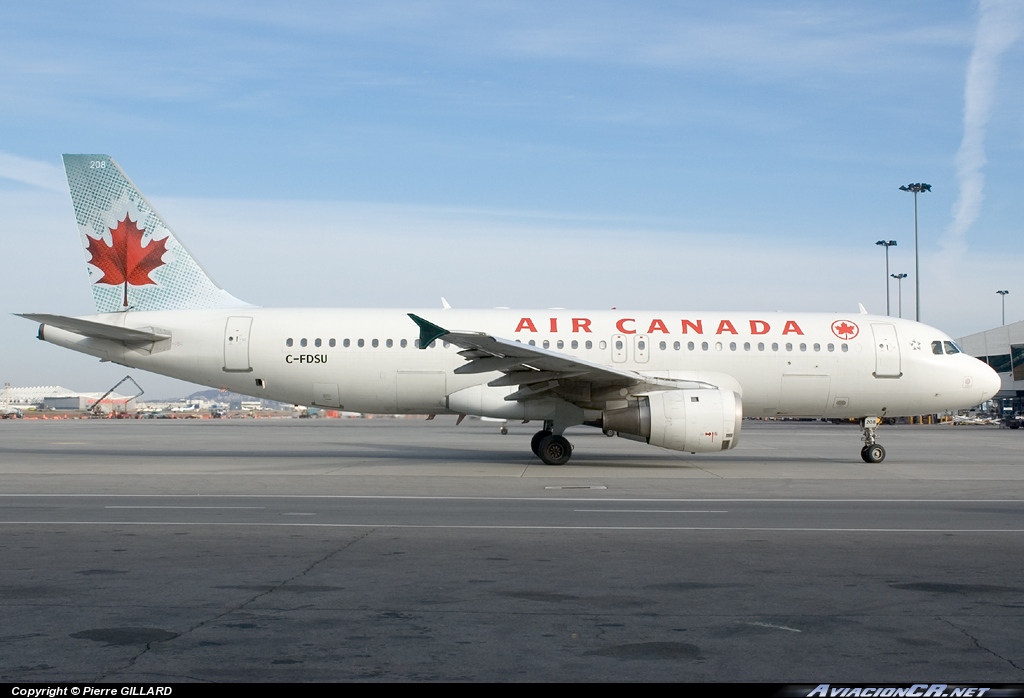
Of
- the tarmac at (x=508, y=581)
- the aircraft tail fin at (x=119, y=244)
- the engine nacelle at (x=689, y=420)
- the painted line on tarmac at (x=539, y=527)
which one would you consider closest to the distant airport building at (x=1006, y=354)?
the engine nacelle at (x=689, y=420)

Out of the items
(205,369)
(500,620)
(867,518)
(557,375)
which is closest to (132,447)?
(205,369)

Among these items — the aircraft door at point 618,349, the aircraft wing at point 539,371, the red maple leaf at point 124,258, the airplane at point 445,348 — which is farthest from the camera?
the red maple leaf at point 124,258

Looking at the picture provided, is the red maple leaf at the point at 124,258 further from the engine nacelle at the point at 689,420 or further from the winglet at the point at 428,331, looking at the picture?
the engine nacelle at the point at 689,420

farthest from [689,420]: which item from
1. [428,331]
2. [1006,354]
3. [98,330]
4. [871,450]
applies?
[1006,354]

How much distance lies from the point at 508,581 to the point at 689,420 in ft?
38.7

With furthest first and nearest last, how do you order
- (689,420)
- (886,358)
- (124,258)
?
(124,258) → (886,358) → (689,420)

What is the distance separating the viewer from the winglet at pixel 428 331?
1792 centimetres

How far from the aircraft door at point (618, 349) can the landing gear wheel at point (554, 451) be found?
8.74ft

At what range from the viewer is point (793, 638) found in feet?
19.1

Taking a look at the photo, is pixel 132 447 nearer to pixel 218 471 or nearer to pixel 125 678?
pixel 218 471

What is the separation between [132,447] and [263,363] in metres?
9.33

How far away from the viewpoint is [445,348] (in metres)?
21.8

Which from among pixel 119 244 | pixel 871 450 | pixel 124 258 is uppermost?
pixel 119 244

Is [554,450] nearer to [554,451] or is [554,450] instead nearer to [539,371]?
[554,451]
